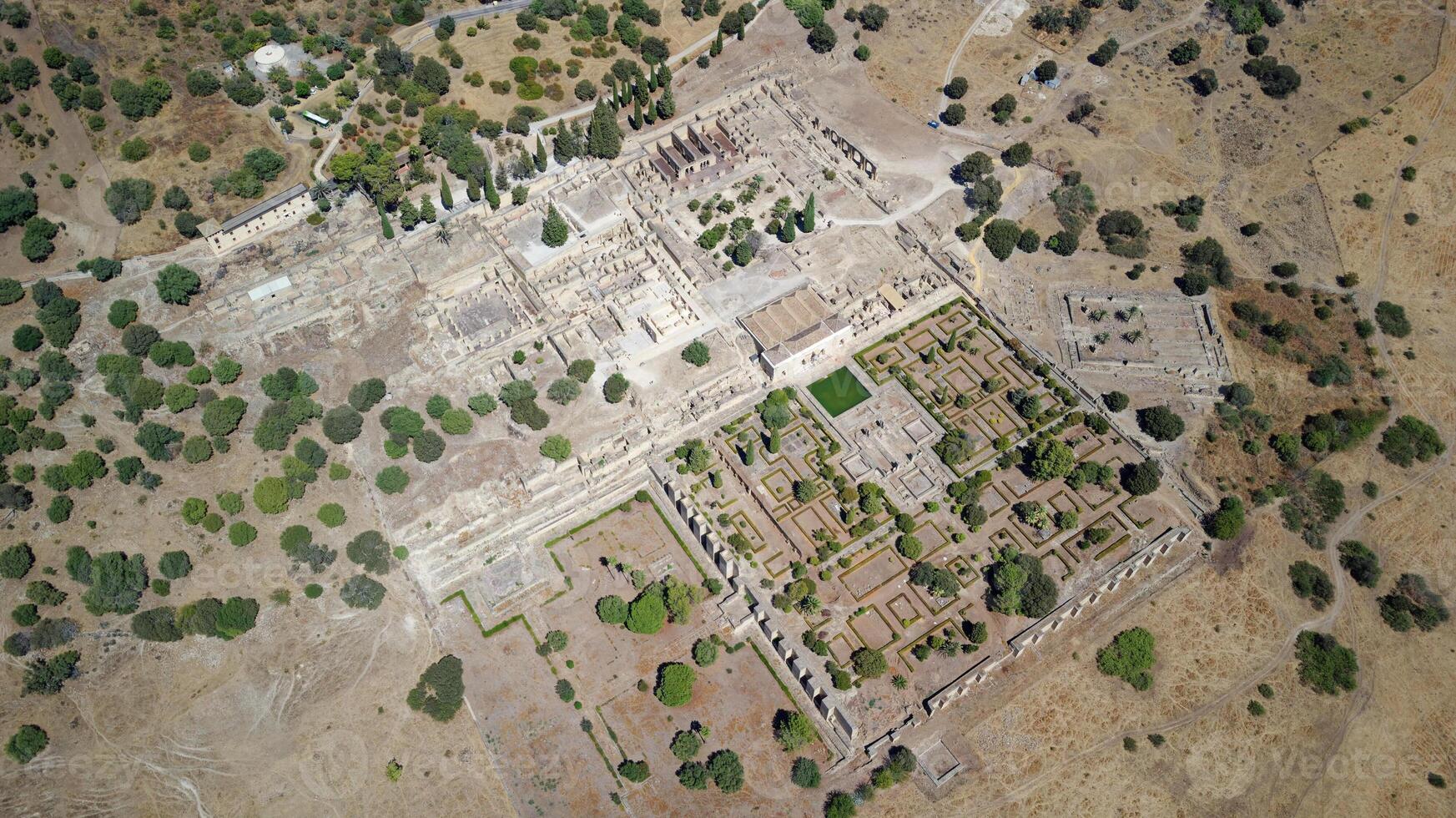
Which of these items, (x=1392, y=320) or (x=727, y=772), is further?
A: (x=1392, y=320)

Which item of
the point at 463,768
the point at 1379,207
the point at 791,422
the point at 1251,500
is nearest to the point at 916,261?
the point at 791,422

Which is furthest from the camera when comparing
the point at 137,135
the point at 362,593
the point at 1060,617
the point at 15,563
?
the point at 137,135

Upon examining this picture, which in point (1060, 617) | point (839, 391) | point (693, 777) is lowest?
point (693, 777)

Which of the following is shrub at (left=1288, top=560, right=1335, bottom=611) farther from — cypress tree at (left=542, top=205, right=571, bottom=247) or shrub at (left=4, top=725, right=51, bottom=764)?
shrub at (left=4, top=725, right=51, bottom=764)

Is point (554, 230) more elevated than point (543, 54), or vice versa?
point (543, 54)

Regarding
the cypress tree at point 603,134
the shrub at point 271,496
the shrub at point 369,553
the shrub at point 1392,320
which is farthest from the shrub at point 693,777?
the shrub at point 1392,320

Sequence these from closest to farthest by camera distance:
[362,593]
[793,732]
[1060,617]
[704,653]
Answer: [793,732] < [704,653] < [1060,617] < [362,593]

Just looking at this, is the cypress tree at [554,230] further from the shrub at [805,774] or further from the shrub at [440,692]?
the shrub at [805,774]

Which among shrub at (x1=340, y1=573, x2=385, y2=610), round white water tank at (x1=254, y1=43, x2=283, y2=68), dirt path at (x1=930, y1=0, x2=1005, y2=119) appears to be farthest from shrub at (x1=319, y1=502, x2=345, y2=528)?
dirt path at (x1=930, y1=0, x2=1005, y2=119)

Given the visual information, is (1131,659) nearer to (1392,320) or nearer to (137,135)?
(1392,320)

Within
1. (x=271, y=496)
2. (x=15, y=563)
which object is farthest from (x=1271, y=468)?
→ (x=15, y=563)
